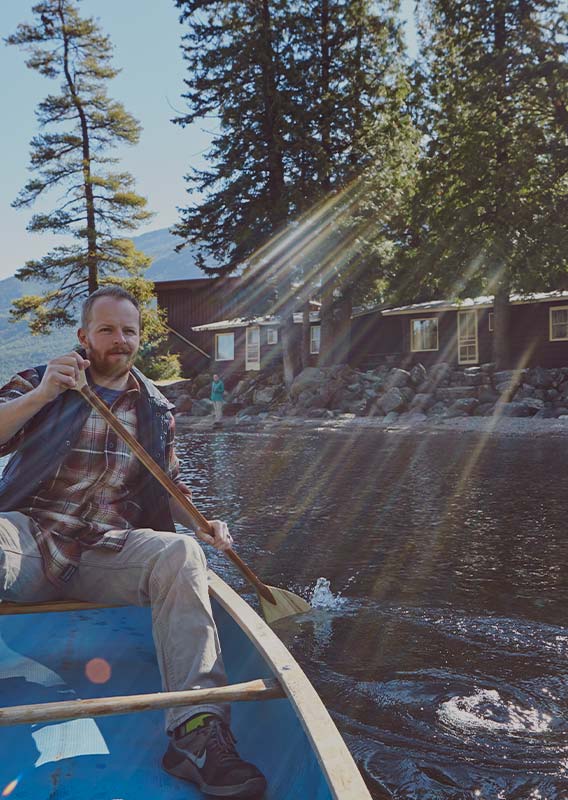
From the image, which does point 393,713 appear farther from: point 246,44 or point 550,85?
point 246,44

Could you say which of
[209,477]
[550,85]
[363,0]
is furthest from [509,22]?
[209,477]

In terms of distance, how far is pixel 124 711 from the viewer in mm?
2590

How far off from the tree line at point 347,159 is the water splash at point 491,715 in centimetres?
2219

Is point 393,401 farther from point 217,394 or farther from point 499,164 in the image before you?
point 499,164

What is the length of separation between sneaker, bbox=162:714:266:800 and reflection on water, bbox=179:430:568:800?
1299mm

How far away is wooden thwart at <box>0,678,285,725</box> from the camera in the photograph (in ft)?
8.32

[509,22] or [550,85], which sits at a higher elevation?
[509,22]

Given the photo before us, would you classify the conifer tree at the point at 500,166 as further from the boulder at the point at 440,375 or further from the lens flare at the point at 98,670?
the lens flare at the point at 98,670

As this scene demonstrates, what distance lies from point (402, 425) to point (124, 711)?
2205 centimetres

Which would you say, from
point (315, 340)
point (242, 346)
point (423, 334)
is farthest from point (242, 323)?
point (423, 334)

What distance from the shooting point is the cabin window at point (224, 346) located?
42562mm

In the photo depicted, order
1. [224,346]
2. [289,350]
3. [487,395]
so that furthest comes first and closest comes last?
[224,346] → [289,350] → [487,395]

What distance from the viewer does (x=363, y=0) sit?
3158 cm

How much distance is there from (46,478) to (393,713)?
248cm
